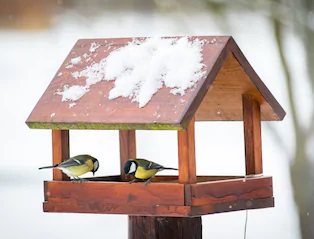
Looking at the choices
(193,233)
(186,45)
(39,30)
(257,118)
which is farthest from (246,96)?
(39,30)

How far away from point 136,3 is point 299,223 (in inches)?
59.9

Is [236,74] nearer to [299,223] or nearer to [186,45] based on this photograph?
[186,45]

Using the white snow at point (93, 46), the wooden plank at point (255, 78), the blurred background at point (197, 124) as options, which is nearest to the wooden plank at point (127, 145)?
the white snow at point (93, 46)

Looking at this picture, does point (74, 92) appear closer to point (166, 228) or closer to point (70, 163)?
point (70, 163)

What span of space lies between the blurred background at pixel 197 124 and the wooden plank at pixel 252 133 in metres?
1.72

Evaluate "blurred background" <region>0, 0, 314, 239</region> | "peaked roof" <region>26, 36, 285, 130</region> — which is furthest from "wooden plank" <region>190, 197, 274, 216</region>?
"blurred background" <region>0, 0, 314, 239</region>

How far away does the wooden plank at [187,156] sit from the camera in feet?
8.19

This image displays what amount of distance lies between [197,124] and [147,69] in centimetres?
217

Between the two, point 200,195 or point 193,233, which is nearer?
point 200,195

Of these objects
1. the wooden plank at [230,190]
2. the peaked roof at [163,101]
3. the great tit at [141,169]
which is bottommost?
the wooden plank at [230,190]

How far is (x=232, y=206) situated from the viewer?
102 inches

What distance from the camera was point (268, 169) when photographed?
15.6 feet

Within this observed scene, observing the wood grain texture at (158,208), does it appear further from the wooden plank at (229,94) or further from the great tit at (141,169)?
the wooden plank at (229,94)

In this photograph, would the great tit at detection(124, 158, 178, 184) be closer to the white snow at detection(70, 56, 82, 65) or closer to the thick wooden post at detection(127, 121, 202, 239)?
the thick wooden post at detection(127, 121, 202, 239)
